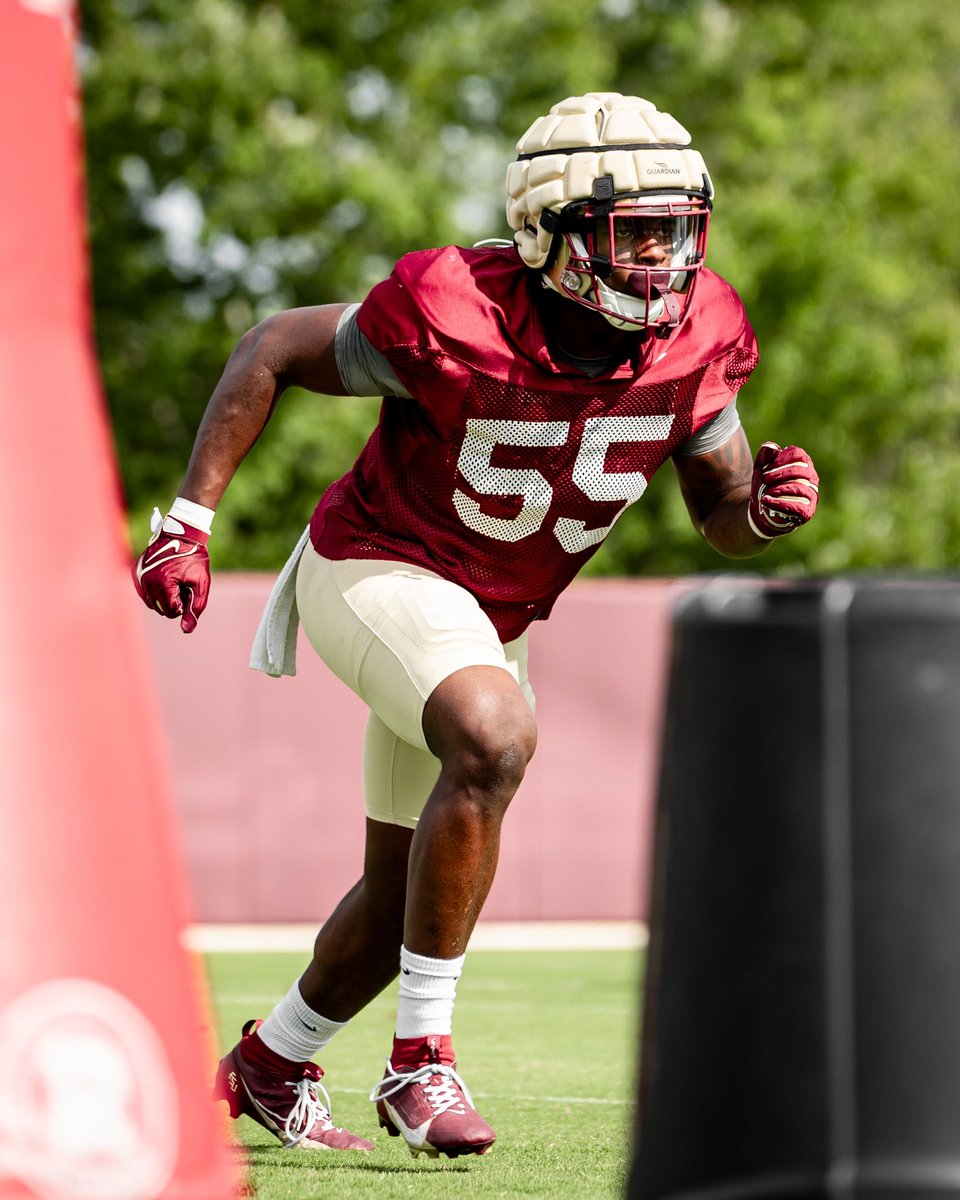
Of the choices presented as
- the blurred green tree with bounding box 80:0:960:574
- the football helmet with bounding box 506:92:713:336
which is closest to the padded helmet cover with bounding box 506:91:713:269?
the football helmet with bounding box 506:92:713:336

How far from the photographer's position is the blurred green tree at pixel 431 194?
16.2m

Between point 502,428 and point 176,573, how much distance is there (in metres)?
0.63

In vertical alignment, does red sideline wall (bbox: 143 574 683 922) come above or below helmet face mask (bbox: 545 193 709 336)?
below

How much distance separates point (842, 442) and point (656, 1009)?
17.1 m

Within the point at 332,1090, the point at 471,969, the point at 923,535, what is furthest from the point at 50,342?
the point at 923,535

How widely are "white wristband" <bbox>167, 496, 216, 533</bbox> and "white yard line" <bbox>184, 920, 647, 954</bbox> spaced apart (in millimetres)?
5480

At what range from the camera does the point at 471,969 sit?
8273 mm

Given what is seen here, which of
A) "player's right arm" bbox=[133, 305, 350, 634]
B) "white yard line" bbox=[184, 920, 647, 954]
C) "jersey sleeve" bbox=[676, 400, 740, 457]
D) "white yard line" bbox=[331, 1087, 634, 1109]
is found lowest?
"white yard line" bbox=[184, 920, 647, 954]

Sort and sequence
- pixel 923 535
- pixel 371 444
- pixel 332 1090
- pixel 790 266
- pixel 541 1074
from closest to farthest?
1. pixel 371 444
2. pixel 332 1090
3. pixel 541 1074
4. pixel 790 266
5. pixel 923 535

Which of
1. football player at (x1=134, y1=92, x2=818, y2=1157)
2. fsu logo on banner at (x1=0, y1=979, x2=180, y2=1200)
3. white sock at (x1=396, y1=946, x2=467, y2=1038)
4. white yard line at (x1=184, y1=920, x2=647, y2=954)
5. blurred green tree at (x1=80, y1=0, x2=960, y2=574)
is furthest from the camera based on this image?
blurred green tree at (x1=80, y1=0, x2=960, y2=574)

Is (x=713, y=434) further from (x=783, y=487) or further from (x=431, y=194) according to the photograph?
(x=431, y=194)

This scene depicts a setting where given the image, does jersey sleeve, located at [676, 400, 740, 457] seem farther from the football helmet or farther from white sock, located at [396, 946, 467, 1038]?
white sock, located at [396, 946, 467, 1038]

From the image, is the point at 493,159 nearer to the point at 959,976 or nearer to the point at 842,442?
the point at 842,442

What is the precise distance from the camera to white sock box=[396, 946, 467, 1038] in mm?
3436
